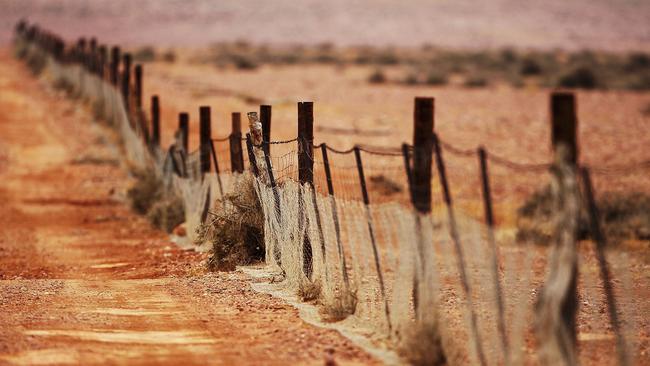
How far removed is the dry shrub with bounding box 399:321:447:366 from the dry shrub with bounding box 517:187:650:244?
8579 mm

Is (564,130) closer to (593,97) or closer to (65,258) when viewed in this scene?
(65,258)

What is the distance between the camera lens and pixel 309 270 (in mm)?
11398

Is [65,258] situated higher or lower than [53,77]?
lower

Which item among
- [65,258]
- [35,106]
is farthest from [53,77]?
[65,258]

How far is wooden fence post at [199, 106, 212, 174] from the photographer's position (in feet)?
53.0

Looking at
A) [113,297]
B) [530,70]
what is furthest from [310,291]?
[530,70]

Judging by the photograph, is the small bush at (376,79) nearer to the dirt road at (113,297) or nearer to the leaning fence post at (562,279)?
the dirt road at (113,297)

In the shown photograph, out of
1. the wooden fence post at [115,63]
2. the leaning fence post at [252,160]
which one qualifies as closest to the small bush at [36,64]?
the wooden fence post at [115,63]

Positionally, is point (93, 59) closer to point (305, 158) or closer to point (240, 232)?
point (240, 232)

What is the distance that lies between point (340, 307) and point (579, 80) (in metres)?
39.3

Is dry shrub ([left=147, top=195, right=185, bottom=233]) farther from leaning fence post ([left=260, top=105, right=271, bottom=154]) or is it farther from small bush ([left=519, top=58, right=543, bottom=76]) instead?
small bush ([left=519, top=58, right=543, bottom=76])

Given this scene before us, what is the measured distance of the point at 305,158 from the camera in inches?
445

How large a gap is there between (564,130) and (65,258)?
10.3 m

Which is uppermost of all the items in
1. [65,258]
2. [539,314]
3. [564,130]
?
[564,130]
